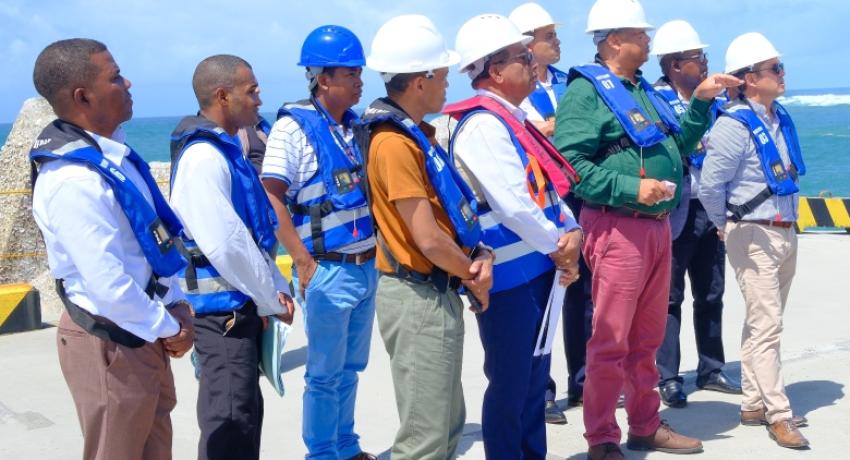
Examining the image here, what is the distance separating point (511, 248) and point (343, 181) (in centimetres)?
95

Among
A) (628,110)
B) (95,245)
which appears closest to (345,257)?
(628,110)

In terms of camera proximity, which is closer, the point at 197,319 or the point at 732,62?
the point at 197,319

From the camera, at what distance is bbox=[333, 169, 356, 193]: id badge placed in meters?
4.76

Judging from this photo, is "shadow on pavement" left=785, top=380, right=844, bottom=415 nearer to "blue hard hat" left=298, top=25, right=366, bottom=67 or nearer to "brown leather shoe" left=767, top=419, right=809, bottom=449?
"brown leather shoe" left=767, top=419, right=809, bottom=449

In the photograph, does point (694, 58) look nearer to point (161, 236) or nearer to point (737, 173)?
point (737, 173)

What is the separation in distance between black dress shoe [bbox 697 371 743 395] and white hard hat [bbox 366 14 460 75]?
10.9 ft

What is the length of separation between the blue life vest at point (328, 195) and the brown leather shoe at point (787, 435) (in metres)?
2.40

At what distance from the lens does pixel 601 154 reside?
497 centimetres

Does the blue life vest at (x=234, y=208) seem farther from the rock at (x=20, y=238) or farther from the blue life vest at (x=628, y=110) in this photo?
the rock at (x=20, y=238)

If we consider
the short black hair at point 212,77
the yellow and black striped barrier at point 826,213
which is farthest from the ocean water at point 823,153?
the short black hair at point 212,77

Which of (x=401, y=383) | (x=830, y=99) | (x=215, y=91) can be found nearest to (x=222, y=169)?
(x=215, y=91)

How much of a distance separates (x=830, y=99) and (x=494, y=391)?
201 meters

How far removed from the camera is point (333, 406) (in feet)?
15.8

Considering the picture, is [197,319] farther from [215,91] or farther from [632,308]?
[632,308]
